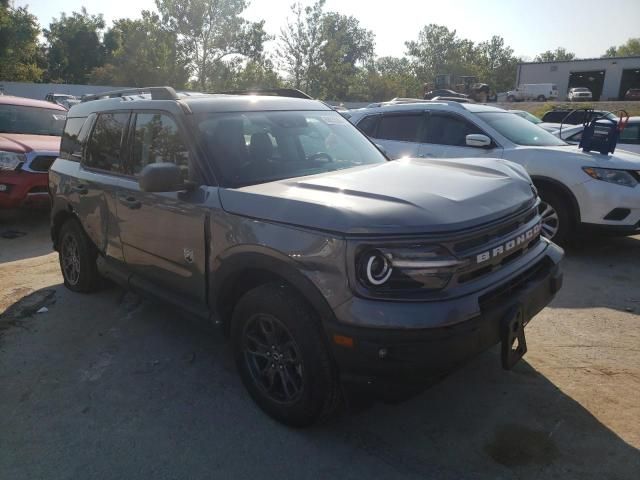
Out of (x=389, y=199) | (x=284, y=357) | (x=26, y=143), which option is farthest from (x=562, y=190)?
(x=26, y=143)

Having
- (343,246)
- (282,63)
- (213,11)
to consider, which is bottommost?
(343,246)

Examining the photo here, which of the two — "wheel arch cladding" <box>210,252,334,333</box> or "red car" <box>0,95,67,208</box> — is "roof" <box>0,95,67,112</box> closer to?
"red car" <box>0,95,67,208</box>

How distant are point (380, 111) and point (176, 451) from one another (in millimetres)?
5783

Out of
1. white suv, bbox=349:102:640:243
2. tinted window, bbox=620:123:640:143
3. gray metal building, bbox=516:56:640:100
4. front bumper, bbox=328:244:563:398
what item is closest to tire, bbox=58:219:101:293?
white suv, bbox=349:102:640:243

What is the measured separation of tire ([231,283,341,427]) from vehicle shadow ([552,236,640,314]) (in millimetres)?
2783

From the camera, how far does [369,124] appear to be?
7.47m

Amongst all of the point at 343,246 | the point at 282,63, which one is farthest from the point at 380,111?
the point at 282,63

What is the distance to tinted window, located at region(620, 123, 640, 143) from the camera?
9.28 m

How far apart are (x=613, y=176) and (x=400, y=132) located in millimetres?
2738

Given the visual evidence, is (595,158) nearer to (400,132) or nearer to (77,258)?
(400,132)

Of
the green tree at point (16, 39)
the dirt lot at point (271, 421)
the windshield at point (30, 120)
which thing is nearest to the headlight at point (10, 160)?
the windshield at point (30, 120)

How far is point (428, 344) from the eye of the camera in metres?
2.21

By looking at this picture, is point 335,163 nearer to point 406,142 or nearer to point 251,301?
point 251,301

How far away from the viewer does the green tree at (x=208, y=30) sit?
37.6 metres
